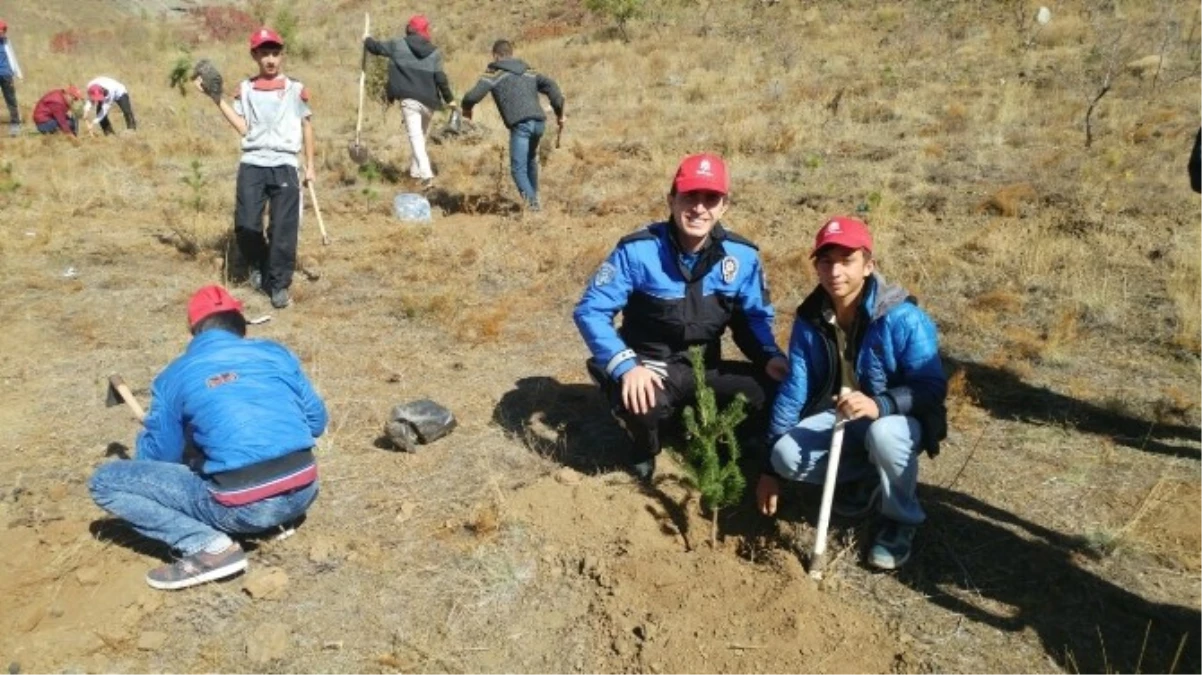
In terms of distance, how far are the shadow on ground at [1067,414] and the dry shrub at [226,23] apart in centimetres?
2685

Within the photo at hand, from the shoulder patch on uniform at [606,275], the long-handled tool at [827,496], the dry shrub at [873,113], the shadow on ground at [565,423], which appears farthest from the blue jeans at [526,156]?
the long-handled tool at [827,496]

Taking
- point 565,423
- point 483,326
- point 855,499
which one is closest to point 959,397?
point 855,499

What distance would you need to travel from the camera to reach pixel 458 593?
3.03 m

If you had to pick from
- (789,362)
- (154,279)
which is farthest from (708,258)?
(154,279)

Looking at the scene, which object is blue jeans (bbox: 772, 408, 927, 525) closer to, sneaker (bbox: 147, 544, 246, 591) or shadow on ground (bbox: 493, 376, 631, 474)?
shadow on ground (bbox: 493, 376, 631, 474)

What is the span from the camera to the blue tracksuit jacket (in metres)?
3.52

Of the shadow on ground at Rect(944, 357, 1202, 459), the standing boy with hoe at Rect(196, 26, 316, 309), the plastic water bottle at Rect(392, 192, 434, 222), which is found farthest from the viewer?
the plastic water bottle at Rect(392, 192, 434, 222)

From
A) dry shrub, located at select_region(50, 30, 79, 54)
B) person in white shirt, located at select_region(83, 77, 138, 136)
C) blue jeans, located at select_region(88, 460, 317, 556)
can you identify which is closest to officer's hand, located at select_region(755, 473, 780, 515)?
blue jeans, located at select_region(88, 460, 317, 556)

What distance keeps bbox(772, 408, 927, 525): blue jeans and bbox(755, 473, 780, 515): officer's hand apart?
65 millimetres

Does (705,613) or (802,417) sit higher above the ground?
(802,417)

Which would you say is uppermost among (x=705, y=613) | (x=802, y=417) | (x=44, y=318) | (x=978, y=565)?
(x=802, y=417)

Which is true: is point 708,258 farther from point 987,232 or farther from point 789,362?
point 987,232

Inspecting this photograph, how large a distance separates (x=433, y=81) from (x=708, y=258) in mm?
6272

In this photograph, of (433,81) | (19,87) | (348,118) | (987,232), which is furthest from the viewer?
(19,87)
